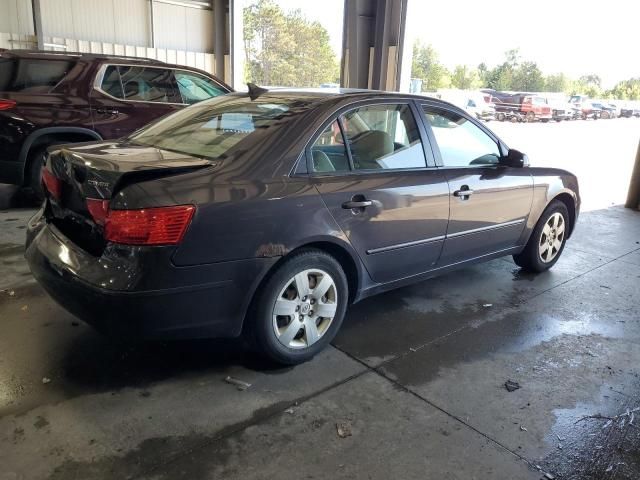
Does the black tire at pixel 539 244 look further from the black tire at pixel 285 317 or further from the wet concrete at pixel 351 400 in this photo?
the black tire at pixel 285 317

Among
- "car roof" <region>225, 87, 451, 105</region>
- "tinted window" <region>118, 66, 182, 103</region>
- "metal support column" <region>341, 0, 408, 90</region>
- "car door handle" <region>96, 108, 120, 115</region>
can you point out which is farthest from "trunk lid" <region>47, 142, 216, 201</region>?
"metal support column" <region>341, 0, 408, 90</region>

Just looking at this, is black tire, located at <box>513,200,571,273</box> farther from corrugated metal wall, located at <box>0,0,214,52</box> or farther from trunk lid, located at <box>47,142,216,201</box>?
corrugated metal wall, located at <box>0,0,214,52</box>

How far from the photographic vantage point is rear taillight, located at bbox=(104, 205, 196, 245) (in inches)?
92.0

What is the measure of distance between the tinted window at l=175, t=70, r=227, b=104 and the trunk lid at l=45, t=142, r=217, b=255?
4.43 meters

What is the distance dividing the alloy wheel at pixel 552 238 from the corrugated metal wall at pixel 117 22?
12.9 metres

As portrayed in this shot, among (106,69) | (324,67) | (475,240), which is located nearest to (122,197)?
(475,240)

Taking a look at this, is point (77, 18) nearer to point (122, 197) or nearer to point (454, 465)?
point (122, 197)

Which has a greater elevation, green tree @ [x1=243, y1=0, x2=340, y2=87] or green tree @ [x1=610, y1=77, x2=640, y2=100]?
green tree @ [x1=243, y1=0, x2=340, y2=87]

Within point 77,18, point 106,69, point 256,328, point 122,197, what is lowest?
point 256,328

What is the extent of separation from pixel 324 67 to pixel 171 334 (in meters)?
18.0

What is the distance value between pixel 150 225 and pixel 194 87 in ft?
17.8

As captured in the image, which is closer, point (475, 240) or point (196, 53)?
point (475, 240)

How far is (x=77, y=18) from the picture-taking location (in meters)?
13.2

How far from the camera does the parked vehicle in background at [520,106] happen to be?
1378cm
